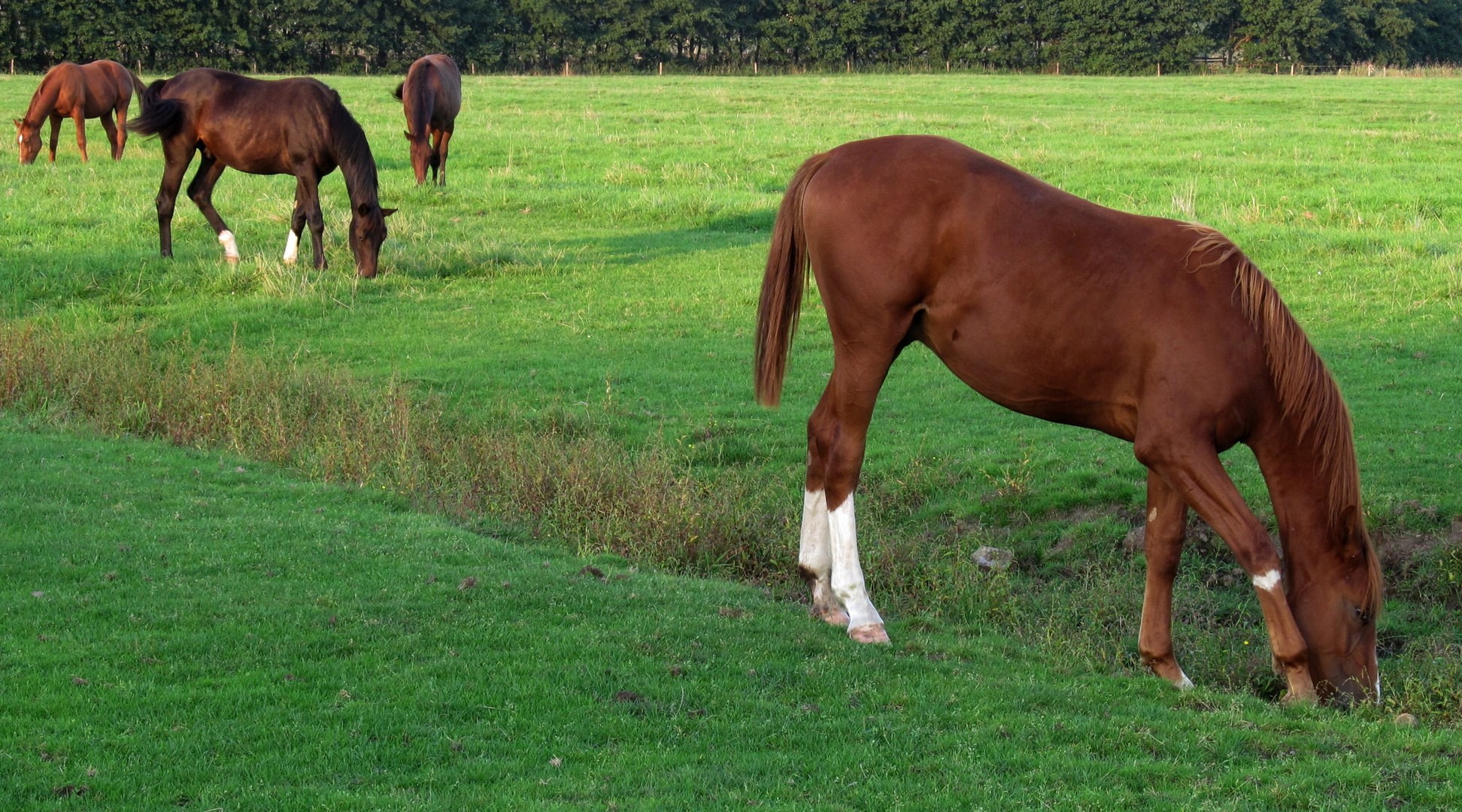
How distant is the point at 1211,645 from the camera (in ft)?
20.0

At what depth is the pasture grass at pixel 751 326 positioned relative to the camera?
716 cm

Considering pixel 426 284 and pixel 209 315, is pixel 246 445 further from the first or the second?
pixel 426 284

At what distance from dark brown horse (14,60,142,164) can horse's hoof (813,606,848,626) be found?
19.3 meters

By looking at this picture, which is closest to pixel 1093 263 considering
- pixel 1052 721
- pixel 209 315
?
pixel 1052 721

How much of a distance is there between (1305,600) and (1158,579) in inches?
23.9

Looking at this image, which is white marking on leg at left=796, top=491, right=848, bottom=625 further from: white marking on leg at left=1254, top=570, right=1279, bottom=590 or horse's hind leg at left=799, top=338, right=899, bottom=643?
white marking on leg at left=1254, top=570, right=1279, bottom=590

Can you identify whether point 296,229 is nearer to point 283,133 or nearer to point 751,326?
point 283,133

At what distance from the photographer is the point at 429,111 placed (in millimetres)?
20438

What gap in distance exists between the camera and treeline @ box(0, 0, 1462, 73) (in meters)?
56.1

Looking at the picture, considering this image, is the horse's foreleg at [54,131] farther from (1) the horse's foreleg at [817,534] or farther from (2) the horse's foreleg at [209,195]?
(1) the horse's foreleg at [817,534]

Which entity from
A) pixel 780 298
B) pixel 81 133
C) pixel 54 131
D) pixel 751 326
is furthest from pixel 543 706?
pixel 54 131

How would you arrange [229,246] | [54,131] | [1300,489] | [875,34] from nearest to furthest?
1. [1300,489]
2. [229,246]
3. [54,131]
4. [875,34]

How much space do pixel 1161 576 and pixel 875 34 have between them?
6149 cm

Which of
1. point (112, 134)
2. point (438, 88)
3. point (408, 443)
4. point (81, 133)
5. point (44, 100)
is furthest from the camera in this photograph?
point (112, 134)
